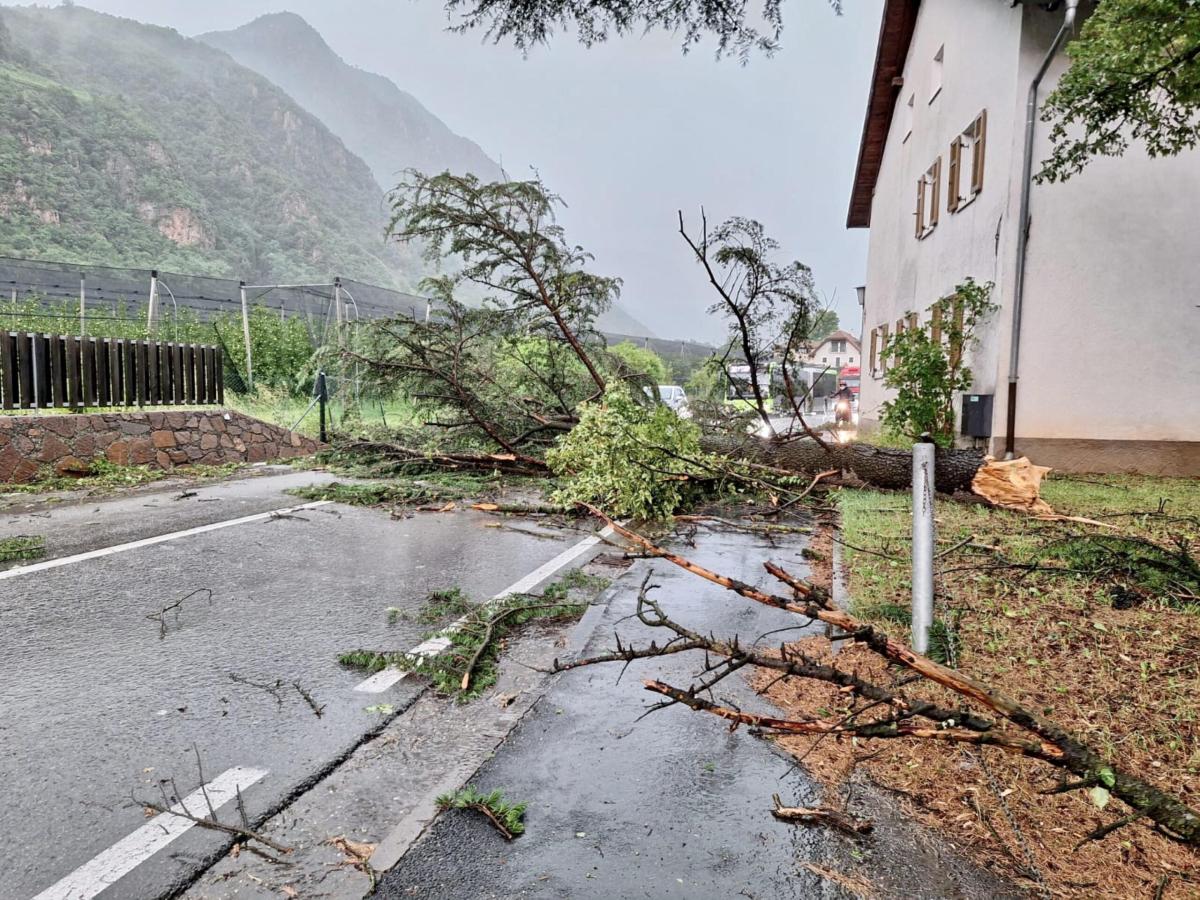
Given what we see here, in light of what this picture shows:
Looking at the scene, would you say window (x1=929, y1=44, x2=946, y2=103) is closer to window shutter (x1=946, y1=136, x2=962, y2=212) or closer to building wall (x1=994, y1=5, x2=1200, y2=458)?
window shutter (x1=946, y1=136, x2=962, y2=212)

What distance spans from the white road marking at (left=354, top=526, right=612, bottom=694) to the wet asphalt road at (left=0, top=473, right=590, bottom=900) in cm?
9

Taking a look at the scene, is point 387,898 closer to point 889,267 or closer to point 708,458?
point 708,458

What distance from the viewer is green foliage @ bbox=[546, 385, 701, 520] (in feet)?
27.4

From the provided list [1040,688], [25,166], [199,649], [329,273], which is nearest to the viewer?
[1040,688]

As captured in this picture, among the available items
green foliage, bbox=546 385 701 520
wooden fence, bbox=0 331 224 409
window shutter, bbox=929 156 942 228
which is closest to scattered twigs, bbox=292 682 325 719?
green foliage, bbox=546 385 701 520

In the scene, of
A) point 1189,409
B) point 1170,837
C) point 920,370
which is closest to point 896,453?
point 920,370

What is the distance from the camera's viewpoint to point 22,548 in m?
5.74

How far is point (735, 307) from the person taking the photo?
845 centimetres

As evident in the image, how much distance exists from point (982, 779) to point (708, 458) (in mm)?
6369

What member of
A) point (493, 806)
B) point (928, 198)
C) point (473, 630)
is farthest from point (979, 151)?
point (493, 806)

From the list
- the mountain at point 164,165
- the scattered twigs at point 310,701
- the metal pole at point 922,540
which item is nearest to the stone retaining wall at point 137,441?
the scattered twigs at point 310,701

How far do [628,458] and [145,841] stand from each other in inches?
249

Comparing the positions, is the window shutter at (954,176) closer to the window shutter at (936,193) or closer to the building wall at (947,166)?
the building wall at (947,166)

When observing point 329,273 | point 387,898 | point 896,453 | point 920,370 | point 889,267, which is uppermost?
point 329,273
